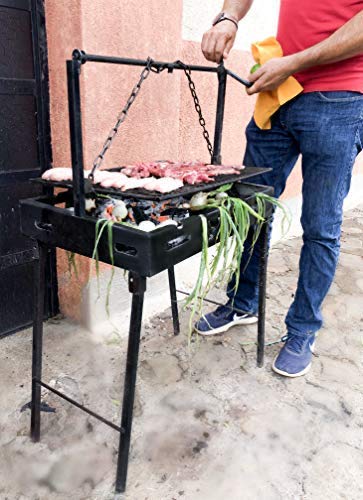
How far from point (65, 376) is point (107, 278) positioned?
0.56m

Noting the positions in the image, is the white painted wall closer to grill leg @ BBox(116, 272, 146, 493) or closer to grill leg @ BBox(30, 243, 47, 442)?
grill leg @ BBox(30, 243, 47, 442)

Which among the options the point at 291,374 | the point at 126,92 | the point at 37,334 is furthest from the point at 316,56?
the point at 37,334

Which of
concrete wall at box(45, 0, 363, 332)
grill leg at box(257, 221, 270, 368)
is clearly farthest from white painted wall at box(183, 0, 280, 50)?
grill leg at box(257, 221, 270, 368)

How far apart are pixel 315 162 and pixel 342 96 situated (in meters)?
0.30

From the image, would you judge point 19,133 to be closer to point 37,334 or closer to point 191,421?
point 37,334

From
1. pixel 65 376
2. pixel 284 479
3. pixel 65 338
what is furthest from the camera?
pixel 65 338

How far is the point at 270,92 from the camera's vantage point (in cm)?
210

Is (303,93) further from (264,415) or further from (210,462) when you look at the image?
(210,462)

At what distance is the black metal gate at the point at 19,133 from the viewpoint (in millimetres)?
2051

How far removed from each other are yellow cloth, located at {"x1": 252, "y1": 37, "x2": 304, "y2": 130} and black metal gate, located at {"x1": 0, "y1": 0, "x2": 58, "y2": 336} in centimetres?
104

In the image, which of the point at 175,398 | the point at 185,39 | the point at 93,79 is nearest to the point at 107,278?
the point at 175,398

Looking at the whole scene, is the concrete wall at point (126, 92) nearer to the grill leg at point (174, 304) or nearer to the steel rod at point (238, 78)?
the grill leg at point (174, 304)

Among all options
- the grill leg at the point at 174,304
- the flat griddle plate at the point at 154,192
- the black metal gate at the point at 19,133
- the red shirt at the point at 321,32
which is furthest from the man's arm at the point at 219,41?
the grill leg at the point at 174,304

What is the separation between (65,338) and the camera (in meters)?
2.45
